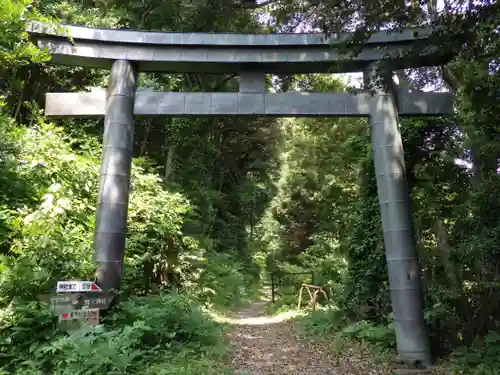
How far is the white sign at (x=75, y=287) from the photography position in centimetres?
557

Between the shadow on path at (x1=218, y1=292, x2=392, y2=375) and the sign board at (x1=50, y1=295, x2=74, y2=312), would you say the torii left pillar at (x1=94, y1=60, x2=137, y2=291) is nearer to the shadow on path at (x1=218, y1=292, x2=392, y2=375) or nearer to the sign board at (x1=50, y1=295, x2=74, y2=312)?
the sign board at (x1=50, y1=295, x2=74, y2=312)

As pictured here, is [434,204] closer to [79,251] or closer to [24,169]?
[79,251]

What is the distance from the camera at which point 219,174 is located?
19938 millimetres

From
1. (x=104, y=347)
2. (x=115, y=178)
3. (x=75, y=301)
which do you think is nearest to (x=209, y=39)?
(x=115, y=178)

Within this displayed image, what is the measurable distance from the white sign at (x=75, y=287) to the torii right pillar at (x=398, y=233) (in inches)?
207

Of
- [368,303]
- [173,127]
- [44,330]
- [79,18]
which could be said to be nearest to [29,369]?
[44,330]

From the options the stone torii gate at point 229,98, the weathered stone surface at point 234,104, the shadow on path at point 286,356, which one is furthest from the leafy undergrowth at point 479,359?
the weathered stone surface at point 234,104

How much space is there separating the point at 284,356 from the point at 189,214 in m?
7.28

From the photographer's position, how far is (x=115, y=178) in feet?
24.1

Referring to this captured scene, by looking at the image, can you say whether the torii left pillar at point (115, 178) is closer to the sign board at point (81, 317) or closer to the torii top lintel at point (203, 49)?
the torii top lintel at point (203, 49)

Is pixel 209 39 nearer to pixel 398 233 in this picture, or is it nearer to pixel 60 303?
pixel 398 233

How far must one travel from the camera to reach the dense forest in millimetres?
5500

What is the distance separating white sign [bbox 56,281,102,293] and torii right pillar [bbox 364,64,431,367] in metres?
5.27

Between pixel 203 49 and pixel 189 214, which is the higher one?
pixel 203 49
